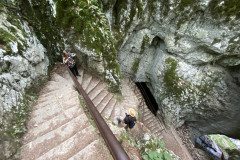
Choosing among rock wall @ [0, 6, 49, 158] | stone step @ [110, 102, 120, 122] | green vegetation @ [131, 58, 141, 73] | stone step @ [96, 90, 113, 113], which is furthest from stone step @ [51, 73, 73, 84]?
green vegetation @ [131, 58, 141, 73]

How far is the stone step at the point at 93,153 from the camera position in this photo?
7.70ft

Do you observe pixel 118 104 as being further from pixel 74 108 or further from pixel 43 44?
pixel 43 44

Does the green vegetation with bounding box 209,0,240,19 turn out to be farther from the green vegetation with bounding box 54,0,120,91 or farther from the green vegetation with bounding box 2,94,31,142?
the green vegetation with bounding box 2,94,31,142

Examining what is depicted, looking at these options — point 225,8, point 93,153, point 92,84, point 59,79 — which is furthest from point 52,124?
point 225,8

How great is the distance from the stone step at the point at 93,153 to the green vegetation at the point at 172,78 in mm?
7278

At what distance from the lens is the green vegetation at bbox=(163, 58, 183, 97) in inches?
316

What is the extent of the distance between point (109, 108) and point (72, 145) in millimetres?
3315

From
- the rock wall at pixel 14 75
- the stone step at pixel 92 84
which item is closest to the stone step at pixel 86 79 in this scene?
the stone step at pixel 92 84

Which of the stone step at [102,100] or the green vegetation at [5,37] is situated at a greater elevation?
the green vegetation at [5,37]

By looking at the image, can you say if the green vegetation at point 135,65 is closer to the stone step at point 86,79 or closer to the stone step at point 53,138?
the stone step at point 86,79

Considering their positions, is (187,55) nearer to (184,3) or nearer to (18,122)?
(184,3)

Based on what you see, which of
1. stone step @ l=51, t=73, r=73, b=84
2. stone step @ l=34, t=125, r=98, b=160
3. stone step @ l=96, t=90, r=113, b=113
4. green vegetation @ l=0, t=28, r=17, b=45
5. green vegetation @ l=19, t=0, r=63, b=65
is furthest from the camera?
stone step @ l=96, t=90, r=113, b=113

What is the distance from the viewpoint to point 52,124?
2984 millimetres

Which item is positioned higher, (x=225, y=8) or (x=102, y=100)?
(x=225, y=8)
